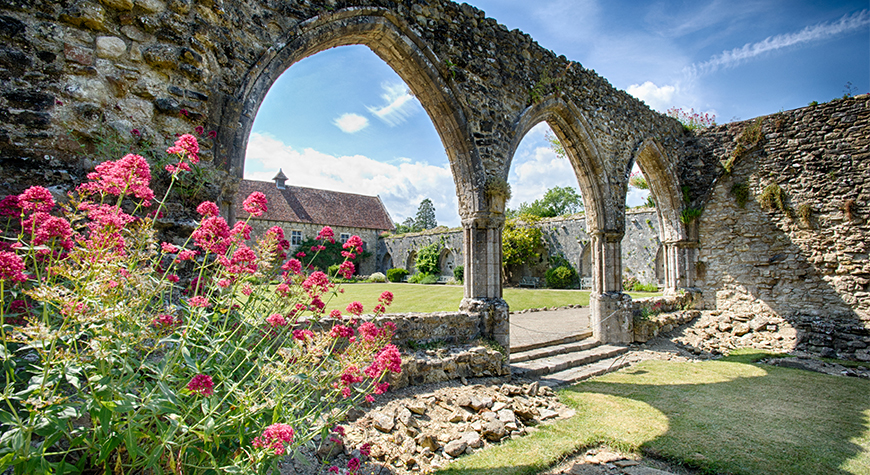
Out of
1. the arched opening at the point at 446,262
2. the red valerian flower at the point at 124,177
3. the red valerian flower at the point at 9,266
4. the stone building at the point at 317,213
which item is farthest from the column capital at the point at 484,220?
the stone building at the point at 317,213

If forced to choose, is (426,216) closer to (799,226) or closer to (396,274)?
(396,274)

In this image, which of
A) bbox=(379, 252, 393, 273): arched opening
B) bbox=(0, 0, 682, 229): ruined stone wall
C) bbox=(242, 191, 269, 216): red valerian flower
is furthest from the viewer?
bbox=(379, 252, 393, 273): arched opening

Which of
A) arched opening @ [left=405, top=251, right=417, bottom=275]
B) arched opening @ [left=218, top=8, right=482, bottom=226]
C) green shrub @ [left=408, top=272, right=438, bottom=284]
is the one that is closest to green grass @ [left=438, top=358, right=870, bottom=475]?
arched opening @ [left=218, top=8, right=482, bottom=226]

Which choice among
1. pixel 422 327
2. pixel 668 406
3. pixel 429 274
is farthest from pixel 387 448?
pixel 429 274

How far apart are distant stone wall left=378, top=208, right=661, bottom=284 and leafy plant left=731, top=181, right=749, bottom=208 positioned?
251 inches

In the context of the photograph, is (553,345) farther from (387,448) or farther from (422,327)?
(387,448)

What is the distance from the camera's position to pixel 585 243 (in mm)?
18734

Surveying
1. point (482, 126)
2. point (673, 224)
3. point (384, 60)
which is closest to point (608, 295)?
point (673, 224)

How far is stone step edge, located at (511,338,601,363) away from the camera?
635 cm

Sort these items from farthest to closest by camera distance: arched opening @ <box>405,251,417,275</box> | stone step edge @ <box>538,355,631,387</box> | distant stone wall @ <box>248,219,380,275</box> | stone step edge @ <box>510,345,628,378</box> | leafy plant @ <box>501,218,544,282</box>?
arched opening @ <box>405,251,417,275</box> < distant stone wall @ <box>248,219,380,275</box> < leafy plant @ <box>501,218,544,282</box> < stone step edge @ <box>510,345,628,378</box> < stone step edge @ <box>538,355,631,387</box>

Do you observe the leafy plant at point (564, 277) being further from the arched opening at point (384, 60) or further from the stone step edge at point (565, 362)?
the arched opening at point (384, 60)

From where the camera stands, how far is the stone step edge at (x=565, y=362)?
18.8ft

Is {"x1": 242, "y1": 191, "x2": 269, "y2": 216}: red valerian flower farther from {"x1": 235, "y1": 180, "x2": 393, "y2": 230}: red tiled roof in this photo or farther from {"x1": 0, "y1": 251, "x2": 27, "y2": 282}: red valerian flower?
{"x1": 235, "y1": 180, "x2": 393, "y2": 230}: red tiled roof

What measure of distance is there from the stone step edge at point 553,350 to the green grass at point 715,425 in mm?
935
